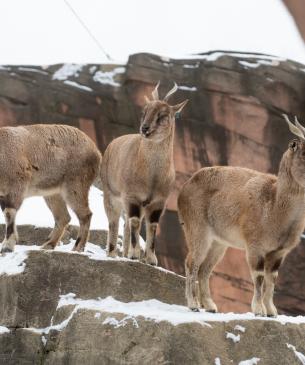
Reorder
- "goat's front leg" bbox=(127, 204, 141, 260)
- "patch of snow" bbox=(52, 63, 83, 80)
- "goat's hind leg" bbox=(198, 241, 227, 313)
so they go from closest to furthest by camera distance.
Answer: "goat's hind leg" bbox=(198, 241, 227, 313) < "goat's front leg" bbox=(127, 204, 141, 260) < "patch of snow" bbox=(52, 63, 83, 80)

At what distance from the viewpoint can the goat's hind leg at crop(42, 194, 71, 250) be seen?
988 cm

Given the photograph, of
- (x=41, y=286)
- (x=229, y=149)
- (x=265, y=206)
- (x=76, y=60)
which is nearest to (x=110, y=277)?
(x=41, y=286)

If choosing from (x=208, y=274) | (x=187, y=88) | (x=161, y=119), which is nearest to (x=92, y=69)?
(x=187, y=88)

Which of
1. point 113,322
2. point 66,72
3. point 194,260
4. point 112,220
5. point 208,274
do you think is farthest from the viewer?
point 66,72

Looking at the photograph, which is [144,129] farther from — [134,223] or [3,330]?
[3,330]

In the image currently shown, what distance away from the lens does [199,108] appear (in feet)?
63.8

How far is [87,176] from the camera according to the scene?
967 cm

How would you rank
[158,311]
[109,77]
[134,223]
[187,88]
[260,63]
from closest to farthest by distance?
[158,311]
[134,223]
[260,63]
[187,88]
[109,77]

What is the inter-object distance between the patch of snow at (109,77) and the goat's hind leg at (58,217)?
33.9 ft

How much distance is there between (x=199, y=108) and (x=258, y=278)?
11868 mm

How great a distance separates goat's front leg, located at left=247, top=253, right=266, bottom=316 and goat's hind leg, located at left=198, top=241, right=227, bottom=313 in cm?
64

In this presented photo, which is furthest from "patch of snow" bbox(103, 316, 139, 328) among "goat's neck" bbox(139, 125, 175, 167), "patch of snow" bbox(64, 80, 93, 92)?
"patch of snow" bbox(64, 80, 93, 92)

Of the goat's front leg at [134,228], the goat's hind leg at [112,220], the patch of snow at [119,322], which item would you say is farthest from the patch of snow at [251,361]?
the goat's hind leg at [112,220]

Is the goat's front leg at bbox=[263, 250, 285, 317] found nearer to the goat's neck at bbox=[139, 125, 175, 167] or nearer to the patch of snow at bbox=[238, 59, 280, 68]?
the goat's neck at bbox=[139, 125, 175, 167]
